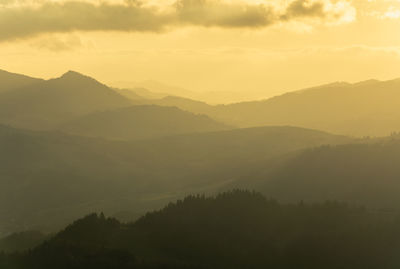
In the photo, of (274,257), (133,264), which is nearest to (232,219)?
(274,257)

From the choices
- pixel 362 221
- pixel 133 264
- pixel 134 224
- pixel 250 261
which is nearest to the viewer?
pixel 133 264

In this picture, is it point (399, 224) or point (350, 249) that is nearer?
point (350, 249)

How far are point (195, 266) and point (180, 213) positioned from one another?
51495 millimetres

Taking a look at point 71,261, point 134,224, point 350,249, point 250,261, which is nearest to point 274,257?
point 250,261

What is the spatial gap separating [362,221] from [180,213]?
52341 millimetres

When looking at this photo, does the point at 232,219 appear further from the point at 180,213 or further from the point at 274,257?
the point at 274,257

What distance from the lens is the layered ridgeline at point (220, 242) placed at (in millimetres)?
141625

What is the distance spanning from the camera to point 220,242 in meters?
171

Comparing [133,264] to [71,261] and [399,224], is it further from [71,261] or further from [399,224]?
[399,224]

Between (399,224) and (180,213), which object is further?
(180,213)

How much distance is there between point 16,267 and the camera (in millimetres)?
138875

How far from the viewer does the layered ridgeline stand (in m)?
142

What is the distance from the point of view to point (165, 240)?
16538cm

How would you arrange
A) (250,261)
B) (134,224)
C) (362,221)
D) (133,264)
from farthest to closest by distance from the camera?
(362,221) < (134,224) < (250,261) < (133,264)
